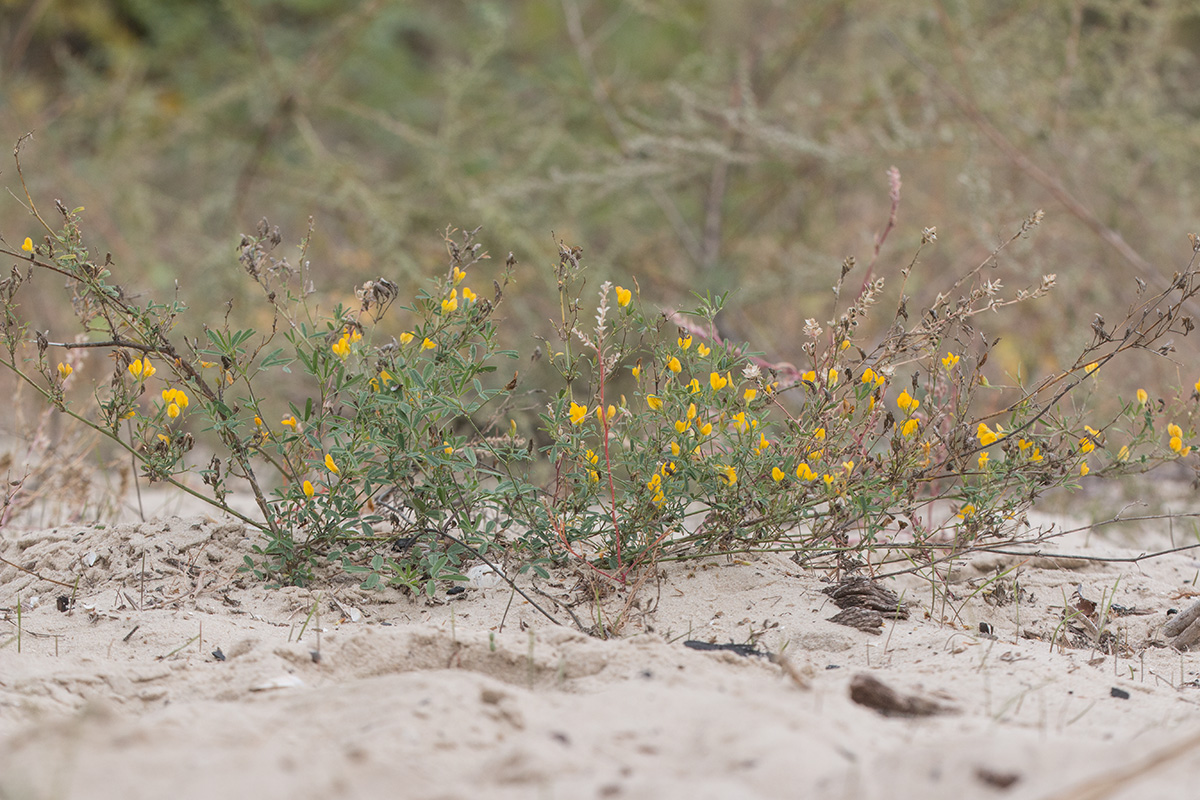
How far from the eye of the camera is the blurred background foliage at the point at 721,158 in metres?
5.55

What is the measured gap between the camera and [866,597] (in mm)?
2645

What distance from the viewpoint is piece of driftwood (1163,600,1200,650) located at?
2.61 metres

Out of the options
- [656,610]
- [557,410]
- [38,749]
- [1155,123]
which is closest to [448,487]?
[557,410]

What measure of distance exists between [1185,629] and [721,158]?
3.56 m

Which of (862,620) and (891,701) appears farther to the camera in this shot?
(862,620)

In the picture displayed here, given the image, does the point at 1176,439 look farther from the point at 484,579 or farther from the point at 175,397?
the point at 175,397

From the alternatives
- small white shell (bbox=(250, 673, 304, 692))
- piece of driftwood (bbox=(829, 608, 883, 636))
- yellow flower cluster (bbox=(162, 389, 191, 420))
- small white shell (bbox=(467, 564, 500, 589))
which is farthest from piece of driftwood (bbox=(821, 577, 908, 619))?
yellow flower cluster (bbox=(162, 389, 191, 420))

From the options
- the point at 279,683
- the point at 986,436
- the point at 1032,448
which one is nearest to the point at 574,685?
the point at 279,683

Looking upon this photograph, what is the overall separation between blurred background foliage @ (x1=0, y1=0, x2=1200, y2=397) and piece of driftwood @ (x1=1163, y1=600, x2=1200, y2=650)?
2341mm

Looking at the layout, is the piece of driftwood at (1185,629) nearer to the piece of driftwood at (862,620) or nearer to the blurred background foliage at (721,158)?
the piece of driftwood at (862,620)

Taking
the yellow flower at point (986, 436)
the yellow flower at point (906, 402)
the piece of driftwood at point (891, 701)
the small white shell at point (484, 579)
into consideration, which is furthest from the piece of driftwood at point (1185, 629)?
the small white shell at point (484, 579)

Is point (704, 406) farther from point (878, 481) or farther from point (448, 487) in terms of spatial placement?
point (448, 487)

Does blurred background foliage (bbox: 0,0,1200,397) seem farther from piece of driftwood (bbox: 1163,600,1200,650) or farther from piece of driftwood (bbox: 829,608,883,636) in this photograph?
piece of driftwood (bbox: 829,608,883,636)

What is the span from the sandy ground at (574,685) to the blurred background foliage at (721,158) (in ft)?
8.29
